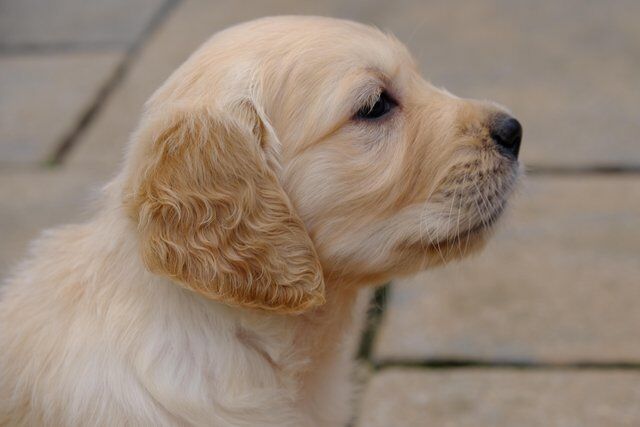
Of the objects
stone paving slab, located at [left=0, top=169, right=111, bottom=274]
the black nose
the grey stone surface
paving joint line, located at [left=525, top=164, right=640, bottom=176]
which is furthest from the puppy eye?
the grey stone surface

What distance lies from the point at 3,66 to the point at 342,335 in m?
5.31

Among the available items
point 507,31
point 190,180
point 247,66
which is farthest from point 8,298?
point 507,31

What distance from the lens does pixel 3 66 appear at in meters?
8.07

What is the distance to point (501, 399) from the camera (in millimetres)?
4367

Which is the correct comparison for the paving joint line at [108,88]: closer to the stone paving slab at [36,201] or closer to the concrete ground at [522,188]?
the concrete ground at [522,188]

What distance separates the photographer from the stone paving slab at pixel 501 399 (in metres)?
4.25

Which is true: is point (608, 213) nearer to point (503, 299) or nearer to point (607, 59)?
point (503, 299)

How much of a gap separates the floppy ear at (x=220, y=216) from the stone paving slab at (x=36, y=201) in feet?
8.55

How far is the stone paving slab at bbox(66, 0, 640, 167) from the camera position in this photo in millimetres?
6656

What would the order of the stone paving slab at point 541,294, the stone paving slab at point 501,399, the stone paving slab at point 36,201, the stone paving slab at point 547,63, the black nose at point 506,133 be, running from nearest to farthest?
the black nose at point 506,133 → the stone paving slab at point 501,399 → the stone paving slab at point 541,294 → the stone paving slab at point 36,201 → the stone paving slab at point 547,63

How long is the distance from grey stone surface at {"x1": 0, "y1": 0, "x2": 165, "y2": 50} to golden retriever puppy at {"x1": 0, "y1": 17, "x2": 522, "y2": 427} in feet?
17.3

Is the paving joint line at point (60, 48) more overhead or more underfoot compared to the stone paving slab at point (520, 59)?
more overhead

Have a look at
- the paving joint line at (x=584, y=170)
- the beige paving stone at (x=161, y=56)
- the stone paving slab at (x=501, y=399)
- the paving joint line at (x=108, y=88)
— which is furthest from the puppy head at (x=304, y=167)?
the paving joint line at (x=108, y=88)

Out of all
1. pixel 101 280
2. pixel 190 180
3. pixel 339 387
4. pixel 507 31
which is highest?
pixel 190 180
